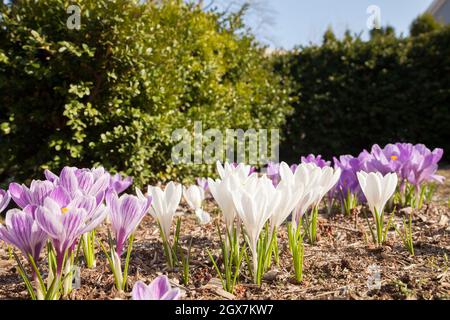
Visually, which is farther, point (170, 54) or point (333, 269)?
point (170, 54)

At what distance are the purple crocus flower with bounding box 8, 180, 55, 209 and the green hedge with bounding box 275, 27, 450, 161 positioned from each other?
6.51 metres

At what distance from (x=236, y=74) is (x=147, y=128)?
98.7 inches

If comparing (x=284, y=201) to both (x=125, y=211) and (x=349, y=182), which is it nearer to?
(x=125, y=211)

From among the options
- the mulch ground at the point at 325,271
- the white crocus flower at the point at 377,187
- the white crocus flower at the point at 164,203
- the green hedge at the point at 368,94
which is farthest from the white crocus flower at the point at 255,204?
the green hedge at the point at 368,94

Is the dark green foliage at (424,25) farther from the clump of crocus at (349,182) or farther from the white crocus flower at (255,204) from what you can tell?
the white crocus flower at (255,204)

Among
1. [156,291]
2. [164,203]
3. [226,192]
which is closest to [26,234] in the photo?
[156,291]

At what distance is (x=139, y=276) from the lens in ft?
5.62

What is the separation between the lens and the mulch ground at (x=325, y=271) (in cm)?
151

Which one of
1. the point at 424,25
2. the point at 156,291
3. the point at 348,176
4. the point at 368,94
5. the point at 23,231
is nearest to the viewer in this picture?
the point at 156,291

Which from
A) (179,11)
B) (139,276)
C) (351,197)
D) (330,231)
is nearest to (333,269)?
(330,231)

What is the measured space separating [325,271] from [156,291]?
90 cm

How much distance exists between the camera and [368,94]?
8070 millimetres

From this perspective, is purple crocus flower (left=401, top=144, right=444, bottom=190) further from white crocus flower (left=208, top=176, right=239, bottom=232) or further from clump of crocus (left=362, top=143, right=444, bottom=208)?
white crocus flower (left=208, top=176, right=239, bottom=232)
